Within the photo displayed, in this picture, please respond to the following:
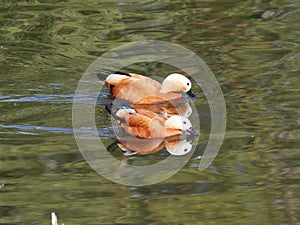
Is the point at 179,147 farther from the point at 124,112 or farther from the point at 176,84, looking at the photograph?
the point at 176,84

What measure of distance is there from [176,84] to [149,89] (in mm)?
297

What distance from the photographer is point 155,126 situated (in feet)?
22.3

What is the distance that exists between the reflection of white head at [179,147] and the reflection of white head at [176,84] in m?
1.31

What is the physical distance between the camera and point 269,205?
17.1 ft

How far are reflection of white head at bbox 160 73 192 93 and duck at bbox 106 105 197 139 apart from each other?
0.89 m

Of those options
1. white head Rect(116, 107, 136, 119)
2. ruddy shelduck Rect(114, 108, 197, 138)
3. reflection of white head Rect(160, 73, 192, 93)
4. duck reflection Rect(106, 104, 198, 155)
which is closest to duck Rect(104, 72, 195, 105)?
reflection of white head Rect(160, 73, 192, 93)

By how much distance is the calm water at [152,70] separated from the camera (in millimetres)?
5215

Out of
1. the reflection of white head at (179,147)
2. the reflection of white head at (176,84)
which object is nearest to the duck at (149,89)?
the reflection of white head at (176,84)

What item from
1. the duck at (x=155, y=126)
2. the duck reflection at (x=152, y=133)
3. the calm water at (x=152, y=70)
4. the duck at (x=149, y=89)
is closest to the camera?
the calm water at (x=152, y=70)

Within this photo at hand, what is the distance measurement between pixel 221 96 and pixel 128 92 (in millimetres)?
982

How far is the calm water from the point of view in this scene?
17.1 feet

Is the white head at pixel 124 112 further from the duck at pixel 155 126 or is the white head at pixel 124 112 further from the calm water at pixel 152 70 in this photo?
the calm water at pixel 152 70

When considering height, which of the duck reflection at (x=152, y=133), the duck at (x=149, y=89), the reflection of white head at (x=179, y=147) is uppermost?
the duck at (x=149, y=89)

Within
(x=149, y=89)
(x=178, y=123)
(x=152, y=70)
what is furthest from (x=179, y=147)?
(x=152, y=70)
